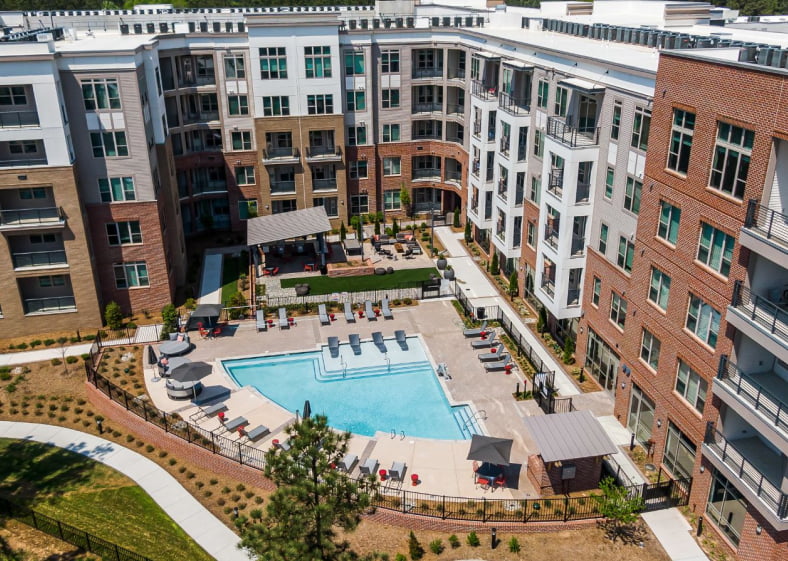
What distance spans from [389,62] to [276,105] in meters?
9.82

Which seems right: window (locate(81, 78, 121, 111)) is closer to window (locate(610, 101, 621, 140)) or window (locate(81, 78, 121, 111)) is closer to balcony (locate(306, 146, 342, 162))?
balcony (locate(306, 146, 342, 162))

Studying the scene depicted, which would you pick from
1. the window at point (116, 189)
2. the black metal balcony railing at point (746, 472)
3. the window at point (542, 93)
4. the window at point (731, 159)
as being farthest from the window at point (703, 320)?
the window at point (116, 189)

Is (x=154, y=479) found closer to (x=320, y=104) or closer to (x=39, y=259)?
(x=39, y=259)

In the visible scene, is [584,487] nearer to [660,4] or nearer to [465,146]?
[465,146]

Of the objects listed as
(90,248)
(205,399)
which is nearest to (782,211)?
(205,399)

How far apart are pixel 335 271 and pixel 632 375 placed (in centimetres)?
2396

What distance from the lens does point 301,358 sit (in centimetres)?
3725

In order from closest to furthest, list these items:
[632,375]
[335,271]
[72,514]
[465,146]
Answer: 1. [72,514]
2. [632,375]
3. [335,271]
4. [465,146]

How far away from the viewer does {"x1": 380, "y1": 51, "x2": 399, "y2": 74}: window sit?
2047 inches

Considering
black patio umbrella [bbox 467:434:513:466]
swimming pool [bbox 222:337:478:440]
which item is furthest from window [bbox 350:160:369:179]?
black patio umbrella [bbox 467:434:513:466]

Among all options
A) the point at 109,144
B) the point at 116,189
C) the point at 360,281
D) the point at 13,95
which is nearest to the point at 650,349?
the point at 360,281

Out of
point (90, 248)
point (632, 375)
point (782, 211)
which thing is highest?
point (782, 211)

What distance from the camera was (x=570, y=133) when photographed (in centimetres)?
3297

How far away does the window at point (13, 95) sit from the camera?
3459 centimetres
